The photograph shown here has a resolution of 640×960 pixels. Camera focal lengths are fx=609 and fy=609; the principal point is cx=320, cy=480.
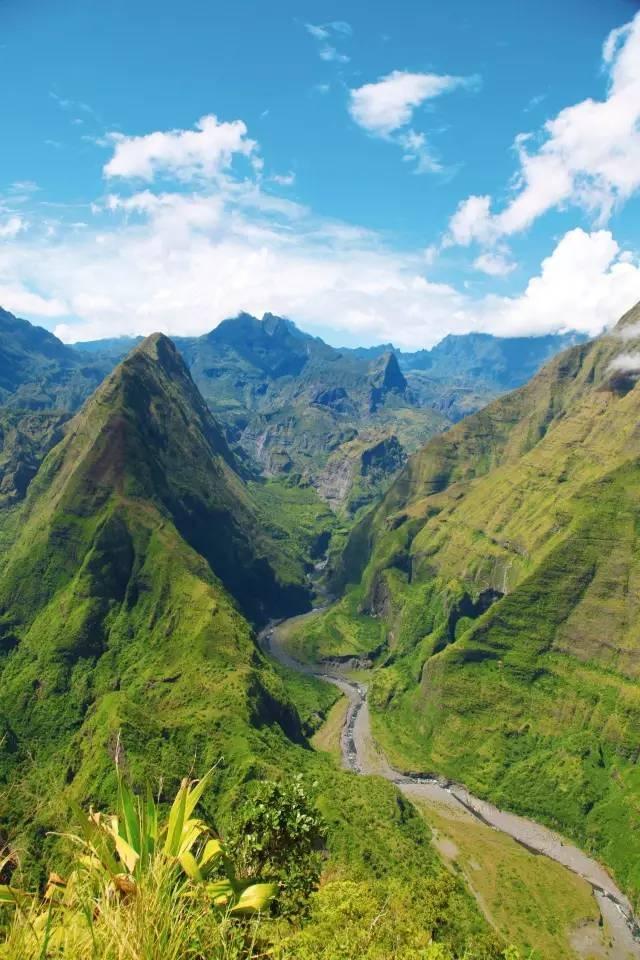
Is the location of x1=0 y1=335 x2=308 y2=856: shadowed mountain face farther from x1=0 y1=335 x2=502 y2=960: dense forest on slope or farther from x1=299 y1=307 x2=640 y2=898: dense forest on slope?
x1=299 y1=307 x2=640 y2=898: dense forest on slope

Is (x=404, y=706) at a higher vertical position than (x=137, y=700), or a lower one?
lower

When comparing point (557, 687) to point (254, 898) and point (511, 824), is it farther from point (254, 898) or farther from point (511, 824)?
point (254, 898)

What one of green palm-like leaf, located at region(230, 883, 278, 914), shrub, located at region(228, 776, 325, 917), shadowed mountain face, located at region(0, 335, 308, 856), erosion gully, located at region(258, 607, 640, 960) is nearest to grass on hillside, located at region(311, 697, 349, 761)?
erosion gully, located at region(258, 607, 640, 960)

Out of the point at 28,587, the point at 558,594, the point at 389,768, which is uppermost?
the point at 558,594

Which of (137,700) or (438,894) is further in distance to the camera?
(137,700)

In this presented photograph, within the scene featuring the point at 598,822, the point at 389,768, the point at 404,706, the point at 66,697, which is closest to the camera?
the point at 598,822

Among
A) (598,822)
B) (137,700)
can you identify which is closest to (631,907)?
(598,822)

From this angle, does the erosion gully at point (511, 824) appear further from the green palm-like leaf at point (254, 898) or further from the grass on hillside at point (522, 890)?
the green palm-like leaf at point (254, 898)

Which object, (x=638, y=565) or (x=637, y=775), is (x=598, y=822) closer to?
(x=637, y=775)


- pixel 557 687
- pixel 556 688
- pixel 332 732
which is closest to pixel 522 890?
pixel 556 688
